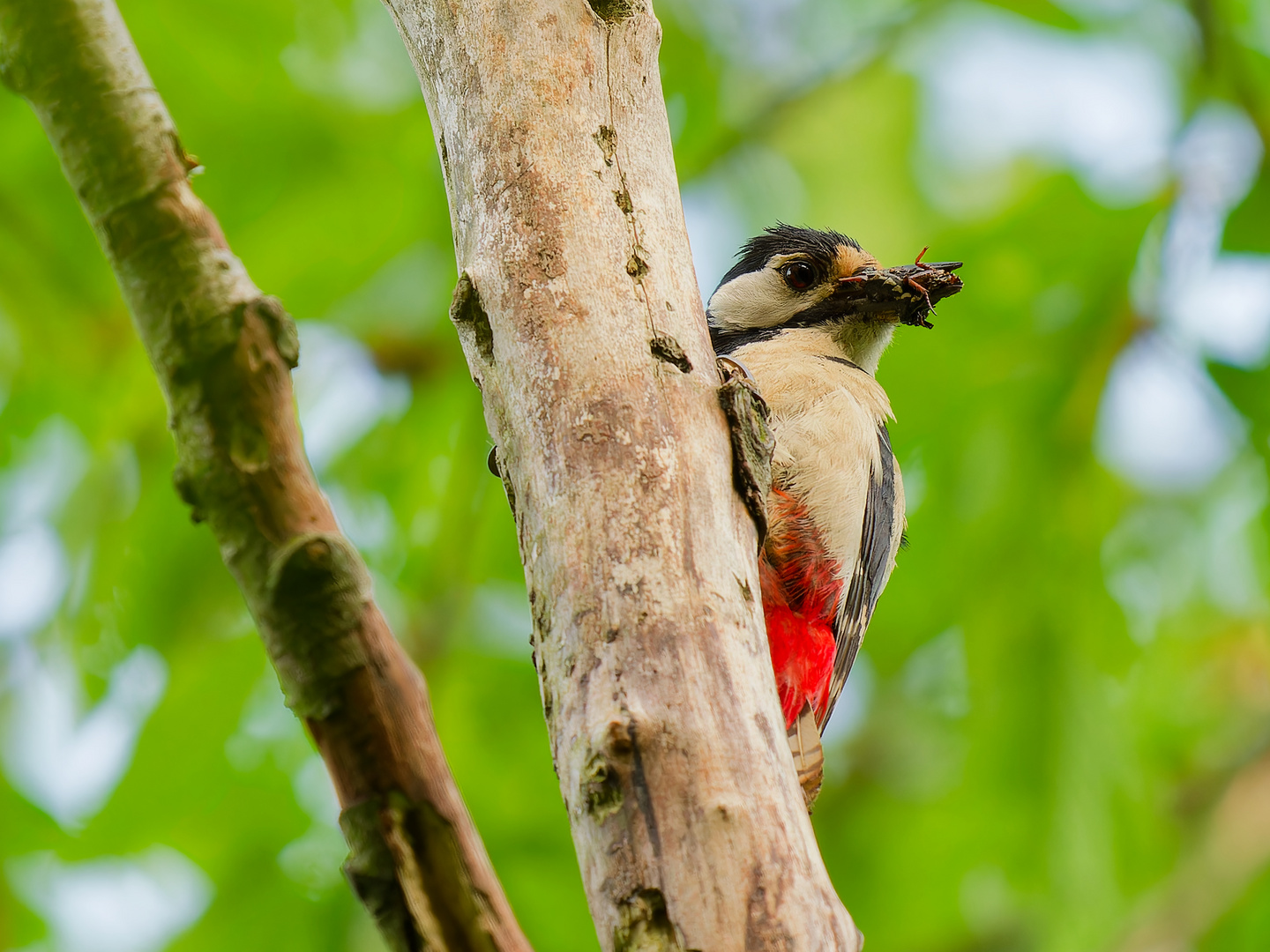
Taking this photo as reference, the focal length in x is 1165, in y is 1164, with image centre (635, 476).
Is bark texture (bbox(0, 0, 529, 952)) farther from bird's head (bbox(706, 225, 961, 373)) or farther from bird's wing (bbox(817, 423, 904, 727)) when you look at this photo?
bird's head (bbox(706, 225, 961, 373))

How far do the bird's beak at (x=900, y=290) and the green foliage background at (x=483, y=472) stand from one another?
25 cm

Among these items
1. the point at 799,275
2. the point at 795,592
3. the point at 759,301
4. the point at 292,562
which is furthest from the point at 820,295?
the point at 292,562

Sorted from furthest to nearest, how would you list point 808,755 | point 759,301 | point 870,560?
point 759,301 < point 870,560 < point 808,755

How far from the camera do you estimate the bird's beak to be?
3.55 m

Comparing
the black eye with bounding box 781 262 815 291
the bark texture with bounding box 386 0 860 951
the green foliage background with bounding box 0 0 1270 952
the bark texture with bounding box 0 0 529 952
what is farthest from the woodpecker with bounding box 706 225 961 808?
the bark texture with bounding box 0 0 529 952

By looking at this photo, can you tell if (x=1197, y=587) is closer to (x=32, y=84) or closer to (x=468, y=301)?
(x=468, y=301)

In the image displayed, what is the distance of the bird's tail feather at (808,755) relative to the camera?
2822mm

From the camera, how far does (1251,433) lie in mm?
3473

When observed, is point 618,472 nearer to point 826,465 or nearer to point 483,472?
point 826,465

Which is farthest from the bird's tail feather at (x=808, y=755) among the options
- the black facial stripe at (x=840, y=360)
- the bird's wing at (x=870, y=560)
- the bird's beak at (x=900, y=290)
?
the bird's beak at (x=900, y=290)

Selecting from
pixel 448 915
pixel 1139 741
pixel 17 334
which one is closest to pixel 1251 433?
pixel 1139 741

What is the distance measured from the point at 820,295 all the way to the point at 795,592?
1.26 meters

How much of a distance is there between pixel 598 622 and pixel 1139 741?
9.86ft

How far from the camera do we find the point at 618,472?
66.7 inches
